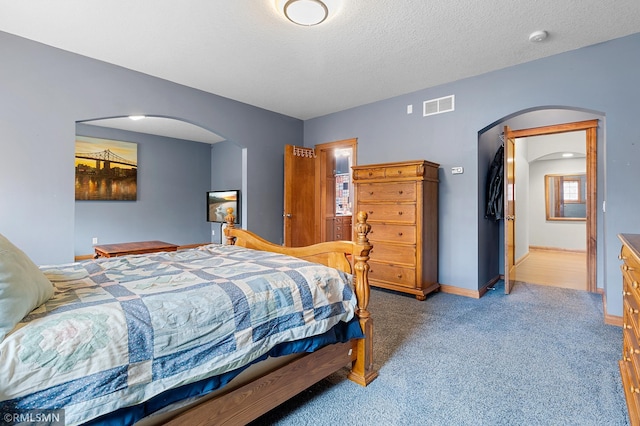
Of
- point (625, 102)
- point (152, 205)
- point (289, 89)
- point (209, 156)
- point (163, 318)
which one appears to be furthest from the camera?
point (209, 156)

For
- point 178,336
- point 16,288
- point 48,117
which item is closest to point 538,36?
point 178,336

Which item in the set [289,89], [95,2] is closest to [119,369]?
[95,2]

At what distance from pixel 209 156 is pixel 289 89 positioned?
412 centimetres

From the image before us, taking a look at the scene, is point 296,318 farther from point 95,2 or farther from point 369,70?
point 369,70

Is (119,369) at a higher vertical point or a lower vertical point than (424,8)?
lower

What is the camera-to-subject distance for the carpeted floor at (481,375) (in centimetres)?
163

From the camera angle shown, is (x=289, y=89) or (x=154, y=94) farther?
(x=289, y=89)

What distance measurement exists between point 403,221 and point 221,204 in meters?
4.50

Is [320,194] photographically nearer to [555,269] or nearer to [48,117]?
[48,117]

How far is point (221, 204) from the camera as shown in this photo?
684cm

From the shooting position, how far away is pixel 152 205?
6.49 meters

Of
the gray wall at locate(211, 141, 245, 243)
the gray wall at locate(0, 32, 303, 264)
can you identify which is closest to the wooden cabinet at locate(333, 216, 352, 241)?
the gray wall at locate(211, 141, 245, 243)

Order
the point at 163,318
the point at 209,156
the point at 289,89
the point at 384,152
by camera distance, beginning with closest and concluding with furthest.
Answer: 1. the point at 163,318
2. the point at 289,89
3. the point at 384,152
4. the point at 209,156

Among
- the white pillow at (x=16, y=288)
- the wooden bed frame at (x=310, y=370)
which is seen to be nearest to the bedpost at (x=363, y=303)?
the wooden bed frame at (x=310, y=370)
